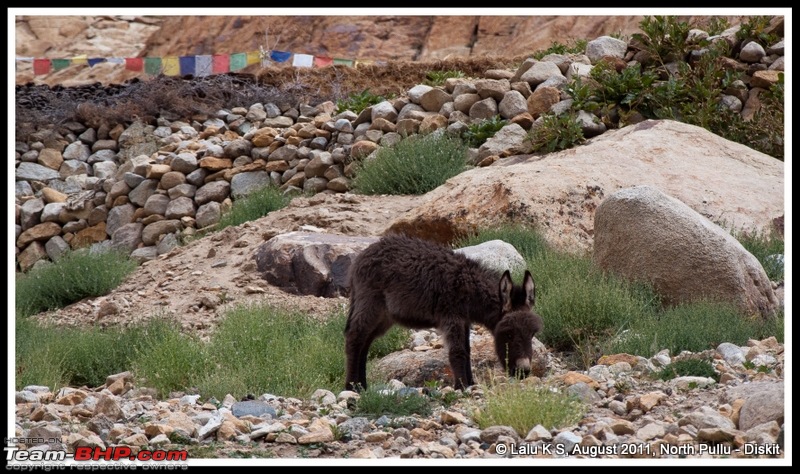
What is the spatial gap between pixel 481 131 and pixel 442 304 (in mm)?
8579

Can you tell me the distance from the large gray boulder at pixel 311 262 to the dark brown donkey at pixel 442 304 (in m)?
3.43

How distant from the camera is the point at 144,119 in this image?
22203mm

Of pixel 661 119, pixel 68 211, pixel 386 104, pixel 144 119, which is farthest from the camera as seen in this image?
pixel 144 119

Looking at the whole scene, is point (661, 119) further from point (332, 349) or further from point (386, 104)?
point (332, 349)

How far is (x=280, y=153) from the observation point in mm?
17719

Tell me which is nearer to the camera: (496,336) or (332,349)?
(496,336)

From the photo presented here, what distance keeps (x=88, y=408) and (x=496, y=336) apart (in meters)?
3.14

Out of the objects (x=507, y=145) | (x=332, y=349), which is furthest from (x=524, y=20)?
(x=332, y=349)

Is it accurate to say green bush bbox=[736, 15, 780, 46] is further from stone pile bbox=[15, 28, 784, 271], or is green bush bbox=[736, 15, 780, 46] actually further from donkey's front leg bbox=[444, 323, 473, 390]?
donkey's front leg bbox=[444, 323, 473, 390]

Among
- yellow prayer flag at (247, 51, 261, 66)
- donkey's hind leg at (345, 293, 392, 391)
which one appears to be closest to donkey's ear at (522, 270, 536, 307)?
donkey's hind leg at (345, 293, 392, 391)

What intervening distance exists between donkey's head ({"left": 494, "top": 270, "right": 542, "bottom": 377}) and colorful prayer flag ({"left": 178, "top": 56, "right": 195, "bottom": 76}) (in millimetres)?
18928

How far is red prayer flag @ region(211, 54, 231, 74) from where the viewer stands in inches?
989

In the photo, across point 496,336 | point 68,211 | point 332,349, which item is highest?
point 496,336

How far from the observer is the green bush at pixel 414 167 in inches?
584
